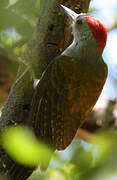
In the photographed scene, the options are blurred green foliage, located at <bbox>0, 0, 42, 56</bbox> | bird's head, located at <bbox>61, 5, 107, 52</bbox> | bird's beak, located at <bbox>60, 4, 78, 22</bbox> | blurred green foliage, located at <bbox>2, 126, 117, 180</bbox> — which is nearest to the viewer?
blurred green foliage, located at <bbox>2, 126, 117, 180</bbox>

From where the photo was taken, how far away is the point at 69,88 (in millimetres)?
2908

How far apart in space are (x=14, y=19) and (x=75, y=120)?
5.70 ft

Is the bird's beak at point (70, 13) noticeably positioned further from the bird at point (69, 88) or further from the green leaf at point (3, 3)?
the green leaf at point (3, 3)

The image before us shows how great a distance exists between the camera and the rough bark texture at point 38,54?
2807 millimetres

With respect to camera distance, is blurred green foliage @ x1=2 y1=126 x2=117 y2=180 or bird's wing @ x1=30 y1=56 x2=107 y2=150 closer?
blurred green foliage @ x1=2 y1=126 x2=117 y2=180

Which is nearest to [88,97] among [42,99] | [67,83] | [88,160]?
[67,83]

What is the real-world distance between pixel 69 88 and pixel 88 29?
34.7 inches

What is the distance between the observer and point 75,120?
2879 mm

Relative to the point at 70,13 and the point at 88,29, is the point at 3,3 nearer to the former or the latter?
the point at 70,13

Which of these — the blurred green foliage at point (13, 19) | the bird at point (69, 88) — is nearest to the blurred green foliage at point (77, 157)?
the blurred green foliage at point (13, 19)

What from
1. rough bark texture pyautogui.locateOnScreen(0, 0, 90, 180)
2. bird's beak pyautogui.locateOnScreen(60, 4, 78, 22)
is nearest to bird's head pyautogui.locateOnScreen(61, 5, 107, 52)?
bird's beak pyautogui.locateOnScreen(60, 4, 78, 22)

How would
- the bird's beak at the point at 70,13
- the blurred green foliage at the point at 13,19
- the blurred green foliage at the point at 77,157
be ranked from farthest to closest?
the bird's beak at the point at 70,13
the blurred green foliage at the point at 13,19
the blurred green foliage at the point at 77,157

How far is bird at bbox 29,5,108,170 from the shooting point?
Result: 2.82 metres

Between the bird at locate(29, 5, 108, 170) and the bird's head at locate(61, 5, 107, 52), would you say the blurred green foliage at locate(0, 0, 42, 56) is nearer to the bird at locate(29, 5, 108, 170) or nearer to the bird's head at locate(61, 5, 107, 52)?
the bird at locate(29, 5, 108, 170)
